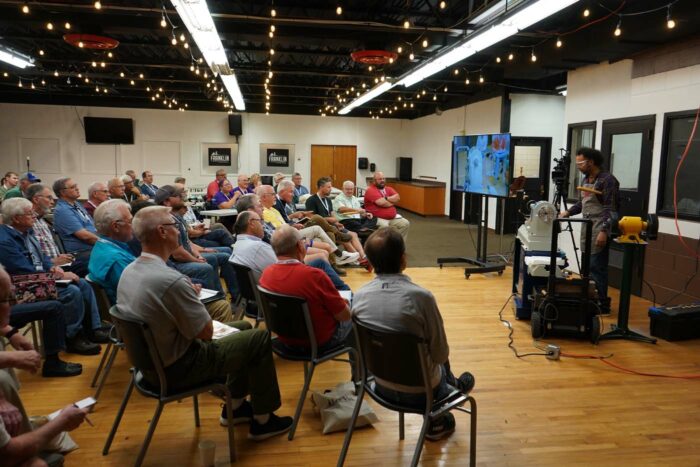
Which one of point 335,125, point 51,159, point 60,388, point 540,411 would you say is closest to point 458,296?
point 540,411

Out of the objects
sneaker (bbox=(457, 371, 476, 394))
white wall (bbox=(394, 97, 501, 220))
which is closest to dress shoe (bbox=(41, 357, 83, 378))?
sneaker (bbox=(457, 371, 476, 394))

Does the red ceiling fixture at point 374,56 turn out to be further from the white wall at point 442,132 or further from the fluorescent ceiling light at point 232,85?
the white wall at point 442,132

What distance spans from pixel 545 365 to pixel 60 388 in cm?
360

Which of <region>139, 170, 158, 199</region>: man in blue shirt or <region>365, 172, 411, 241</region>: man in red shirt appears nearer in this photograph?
<region>365, 172, 411, 241</region>: man in red shirt

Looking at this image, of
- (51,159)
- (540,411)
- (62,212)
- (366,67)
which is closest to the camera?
(540,411)

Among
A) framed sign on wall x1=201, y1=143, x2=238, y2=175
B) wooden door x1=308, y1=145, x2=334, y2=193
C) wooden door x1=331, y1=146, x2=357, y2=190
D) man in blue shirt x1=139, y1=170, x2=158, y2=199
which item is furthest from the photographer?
wooden door x1=331, y1=146, x2=357, y2=190

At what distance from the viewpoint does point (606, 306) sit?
17.6 ft

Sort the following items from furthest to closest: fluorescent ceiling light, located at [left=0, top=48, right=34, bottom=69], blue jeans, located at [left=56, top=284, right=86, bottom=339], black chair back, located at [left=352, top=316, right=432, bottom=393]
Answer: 1. fluorescent ceiling light, located at [left=0, top=48, right=34, bottom=69]
2. blue jeans, located at [left=56, top=284, right=86, bottom=339]
3. black chair back, located at [left=352, top=316, right=432, bottom=393]

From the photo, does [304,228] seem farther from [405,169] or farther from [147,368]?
[405,169]

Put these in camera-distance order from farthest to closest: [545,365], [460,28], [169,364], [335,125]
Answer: [335,125], [460,28], [545,365], [169,364]

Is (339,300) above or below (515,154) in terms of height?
below

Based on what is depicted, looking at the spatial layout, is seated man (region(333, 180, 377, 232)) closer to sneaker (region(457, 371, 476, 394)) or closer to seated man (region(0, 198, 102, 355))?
seated man (region(0, 198, 102, 355))

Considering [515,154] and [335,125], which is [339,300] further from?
[335,125]

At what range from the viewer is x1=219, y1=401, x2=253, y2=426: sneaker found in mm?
2939
